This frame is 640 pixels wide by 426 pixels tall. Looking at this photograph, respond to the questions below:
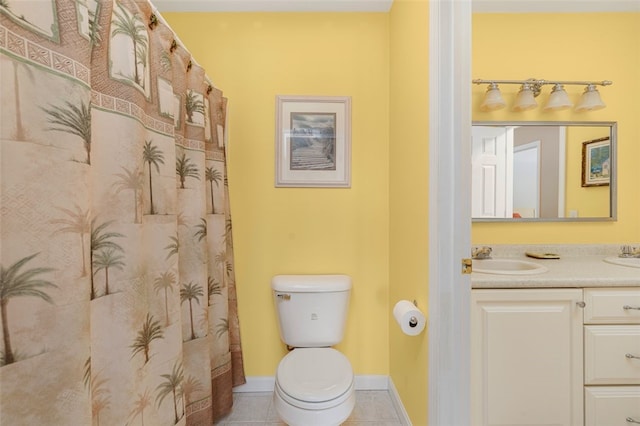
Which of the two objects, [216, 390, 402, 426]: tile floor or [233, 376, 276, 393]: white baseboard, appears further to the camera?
[233, 376, 276, 393]: white baseboard

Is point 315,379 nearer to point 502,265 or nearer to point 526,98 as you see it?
point 502,265

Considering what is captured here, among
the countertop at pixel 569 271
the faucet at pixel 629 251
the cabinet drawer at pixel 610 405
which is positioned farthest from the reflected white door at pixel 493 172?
the cabinet drawer at pixel 610 405

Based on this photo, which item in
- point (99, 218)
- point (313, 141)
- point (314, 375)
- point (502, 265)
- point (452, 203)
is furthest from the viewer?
point (313, 141)

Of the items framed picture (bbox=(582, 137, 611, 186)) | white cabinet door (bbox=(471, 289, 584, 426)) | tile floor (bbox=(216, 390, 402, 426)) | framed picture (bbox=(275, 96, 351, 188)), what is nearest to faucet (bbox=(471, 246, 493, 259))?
white cabinet door (bbox=(471, 289, 584, 426))

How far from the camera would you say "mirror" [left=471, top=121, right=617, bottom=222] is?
1727mm

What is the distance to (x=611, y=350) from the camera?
1189 millimetres

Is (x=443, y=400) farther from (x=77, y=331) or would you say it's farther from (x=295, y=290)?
(x=77, y=331)

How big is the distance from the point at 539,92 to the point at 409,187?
1154 mm

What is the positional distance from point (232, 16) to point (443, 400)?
2.26m

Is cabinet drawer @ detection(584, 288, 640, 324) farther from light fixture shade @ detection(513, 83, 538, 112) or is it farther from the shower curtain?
the shower curtain

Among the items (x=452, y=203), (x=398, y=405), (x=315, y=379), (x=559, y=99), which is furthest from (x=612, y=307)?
(x=315, y=379)

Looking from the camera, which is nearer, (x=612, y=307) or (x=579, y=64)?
(x=612, y=307)

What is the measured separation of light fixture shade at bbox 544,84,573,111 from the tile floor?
201 cm

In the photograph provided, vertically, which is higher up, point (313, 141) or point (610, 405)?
point (313, 141)
